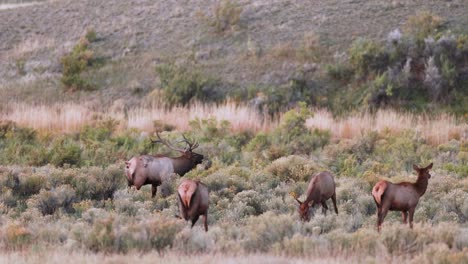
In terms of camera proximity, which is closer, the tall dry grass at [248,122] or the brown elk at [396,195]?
the brown elk at [396,195]

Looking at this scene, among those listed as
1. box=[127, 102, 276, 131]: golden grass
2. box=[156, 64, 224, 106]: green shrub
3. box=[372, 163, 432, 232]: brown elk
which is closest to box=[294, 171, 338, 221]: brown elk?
box=[372, 163, 432, 232]: brown elk

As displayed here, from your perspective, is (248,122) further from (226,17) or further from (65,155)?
(226,17)

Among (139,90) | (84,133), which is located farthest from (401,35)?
(84,133)

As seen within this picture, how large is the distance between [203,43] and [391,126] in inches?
528

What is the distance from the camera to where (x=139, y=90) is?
A: 2684 centimetres

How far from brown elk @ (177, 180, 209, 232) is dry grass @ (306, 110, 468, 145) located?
881 centimetres

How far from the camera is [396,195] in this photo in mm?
9188

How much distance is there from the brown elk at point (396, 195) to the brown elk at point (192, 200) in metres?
2.04

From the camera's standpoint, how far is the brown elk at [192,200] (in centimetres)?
911

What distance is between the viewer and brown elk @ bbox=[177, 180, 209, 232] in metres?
9.11

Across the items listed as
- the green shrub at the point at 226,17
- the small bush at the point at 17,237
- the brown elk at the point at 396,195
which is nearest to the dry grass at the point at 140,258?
the small bush at the point at 17,237

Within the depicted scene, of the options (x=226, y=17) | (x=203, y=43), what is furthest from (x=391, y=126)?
(x=226, y=17)

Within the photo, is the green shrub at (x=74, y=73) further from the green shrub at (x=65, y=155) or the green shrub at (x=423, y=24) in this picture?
the green shrub at (x=65, y=155)

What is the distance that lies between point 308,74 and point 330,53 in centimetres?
175
